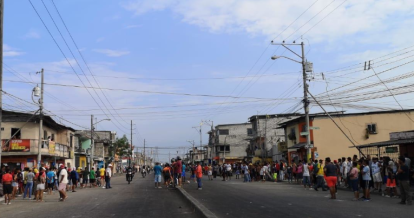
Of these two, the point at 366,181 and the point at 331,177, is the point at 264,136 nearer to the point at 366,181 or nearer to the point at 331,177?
the point at 331,177

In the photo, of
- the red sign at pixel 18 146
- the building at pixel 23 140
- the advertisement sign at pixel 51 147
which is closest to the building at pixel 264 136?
the advertisement sign at pixel 51 147

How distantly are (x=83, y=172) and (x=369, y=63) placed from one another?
21363 millimetres

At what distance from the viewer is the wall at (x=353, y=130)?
40531 millimetres

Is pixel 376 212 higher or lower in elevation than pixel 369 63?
lower

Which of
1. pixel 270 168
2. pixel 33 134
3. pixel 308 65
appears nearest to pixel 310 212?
pixel 308 65

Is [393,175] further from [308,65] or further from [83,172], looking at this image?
[83,172]

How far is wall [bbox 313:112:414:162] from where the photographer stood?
40.5 m

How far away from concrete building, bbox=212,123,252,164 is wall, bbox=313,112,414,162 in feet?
139

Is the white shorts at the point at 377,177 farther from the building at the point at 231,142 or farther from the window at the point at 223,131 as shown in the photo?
the window at the point at 223,131

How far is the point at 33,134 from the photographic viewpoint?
41.6 metres

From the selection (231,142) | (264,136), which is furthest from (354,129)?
(231,142)

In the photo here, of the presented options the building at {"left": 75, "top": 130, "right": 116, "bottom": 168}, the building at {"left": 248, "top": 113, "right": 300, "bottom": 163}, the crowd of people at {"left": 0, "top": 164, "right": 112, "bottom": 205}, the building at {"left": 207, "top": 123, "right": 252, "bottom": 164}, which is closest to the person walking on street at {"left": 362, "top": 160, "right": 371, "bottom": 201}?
the crowd of people at {"left": 0, "top": 164, "right": 112, "bottom": 205}

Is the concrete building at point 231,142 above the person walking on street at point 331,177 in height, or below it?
above

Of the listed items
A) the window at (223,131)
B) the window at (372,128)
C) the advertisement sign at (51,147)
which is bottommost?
the advertisement sign at (51,147)
